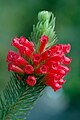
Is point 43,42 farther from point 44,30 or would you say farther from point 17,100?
point 17,100

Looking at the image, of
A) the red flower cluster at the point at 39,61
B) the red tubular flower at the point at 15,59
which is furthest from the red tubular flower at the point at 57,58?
the red tubular flower at the point at 15,59

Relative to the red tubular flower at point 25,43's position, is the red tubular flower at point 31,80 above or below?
below

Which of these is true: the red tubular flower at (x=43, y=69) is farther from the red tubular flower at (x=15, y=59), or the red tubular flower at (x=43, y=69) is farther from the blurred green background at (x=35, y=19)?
the blurred green background at (x=35, y=19)

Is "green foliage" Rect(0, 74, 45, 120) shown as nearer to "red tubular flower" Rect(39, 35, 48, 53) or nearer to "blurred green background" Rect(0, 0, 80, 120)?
"red tubular flower" Rect(39, 35, 48, 53)

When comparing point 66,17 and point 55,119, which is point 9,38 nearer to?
point 66,17

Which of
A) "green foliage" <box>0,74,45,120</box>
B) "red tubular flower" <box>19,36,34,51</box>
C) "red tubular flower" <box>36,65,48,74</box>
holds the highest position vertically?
"red tubular flower" <box>19,36,34,51</box>

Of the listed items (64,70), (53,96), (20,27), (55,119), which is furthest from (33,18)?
(64,70)

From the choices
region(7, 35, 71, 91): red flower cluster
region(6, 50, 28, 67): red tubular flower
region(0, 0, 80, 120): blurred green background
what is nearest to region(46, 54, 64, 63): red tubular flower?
region(7, 35, 71, 91): red flower cluster

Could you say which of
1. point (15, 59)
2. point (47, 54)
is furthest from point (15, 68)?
point (47, 54)

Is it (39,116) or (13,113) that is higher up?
(39,116)
